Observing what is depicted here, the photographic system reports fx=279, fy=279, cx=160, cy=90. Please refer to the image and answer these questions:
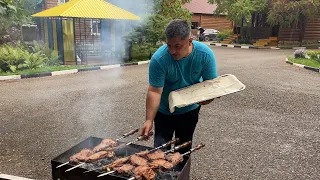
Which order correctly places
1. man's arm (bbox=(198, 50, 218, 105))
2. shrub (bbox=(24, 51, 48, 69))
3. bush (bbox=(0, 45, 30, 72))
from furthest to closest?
1. shrub (bbox=(24, 51, 48, 69))
2. bush (bbox=(0, 45, 30, 72))
3. man's arm (bbox=(198, 50, 218, 105))

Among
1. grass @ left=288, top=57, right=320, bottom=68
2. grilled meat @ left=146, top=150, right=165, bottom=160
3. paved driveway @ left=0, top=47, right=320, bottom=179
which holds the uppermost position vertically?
grass @ left=288, top=57, right=320, bottom=68

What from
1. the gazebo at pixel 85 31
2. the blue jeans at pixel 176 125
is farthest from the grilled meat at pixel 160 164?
the gazebo at pixel 85 31

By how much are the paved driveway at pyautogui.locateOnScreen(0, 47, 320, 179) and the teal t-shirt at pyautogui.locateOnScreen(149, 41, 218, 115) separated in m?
1.60

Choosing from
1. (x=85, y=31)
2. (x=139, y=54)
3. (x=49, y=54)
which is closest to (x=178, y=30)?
(x=49, y=54)

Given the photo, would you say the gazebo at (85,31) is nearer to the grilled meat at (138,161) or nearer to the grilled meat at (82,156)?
the grilled meat at (82,156)

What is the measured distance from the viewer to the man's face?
2513mm

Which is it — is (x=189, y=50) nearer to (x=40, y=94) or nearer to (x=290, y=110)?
(x=290, y=110)

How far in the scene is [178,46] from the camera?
2551mm

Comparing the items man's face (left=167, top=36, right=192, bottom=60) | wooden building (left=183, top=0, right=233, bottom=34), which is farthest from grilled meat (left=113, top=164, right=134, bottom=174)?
wooden building (left=183, top=0, right=233, bottom=34)

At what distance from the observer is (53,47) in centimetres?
1373

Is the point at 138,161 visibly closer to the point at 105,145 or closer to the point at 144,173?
the point at 144,173

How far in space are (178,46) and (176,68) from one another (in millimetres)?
306

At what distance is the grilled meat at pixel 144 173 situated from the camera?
244cm

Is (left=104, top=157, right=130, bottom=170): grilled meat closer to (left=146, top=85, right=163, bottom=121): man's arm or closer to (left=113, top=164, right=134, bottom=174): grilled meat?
(left=113, top=164, right=134, bottom=174): grilled meat
